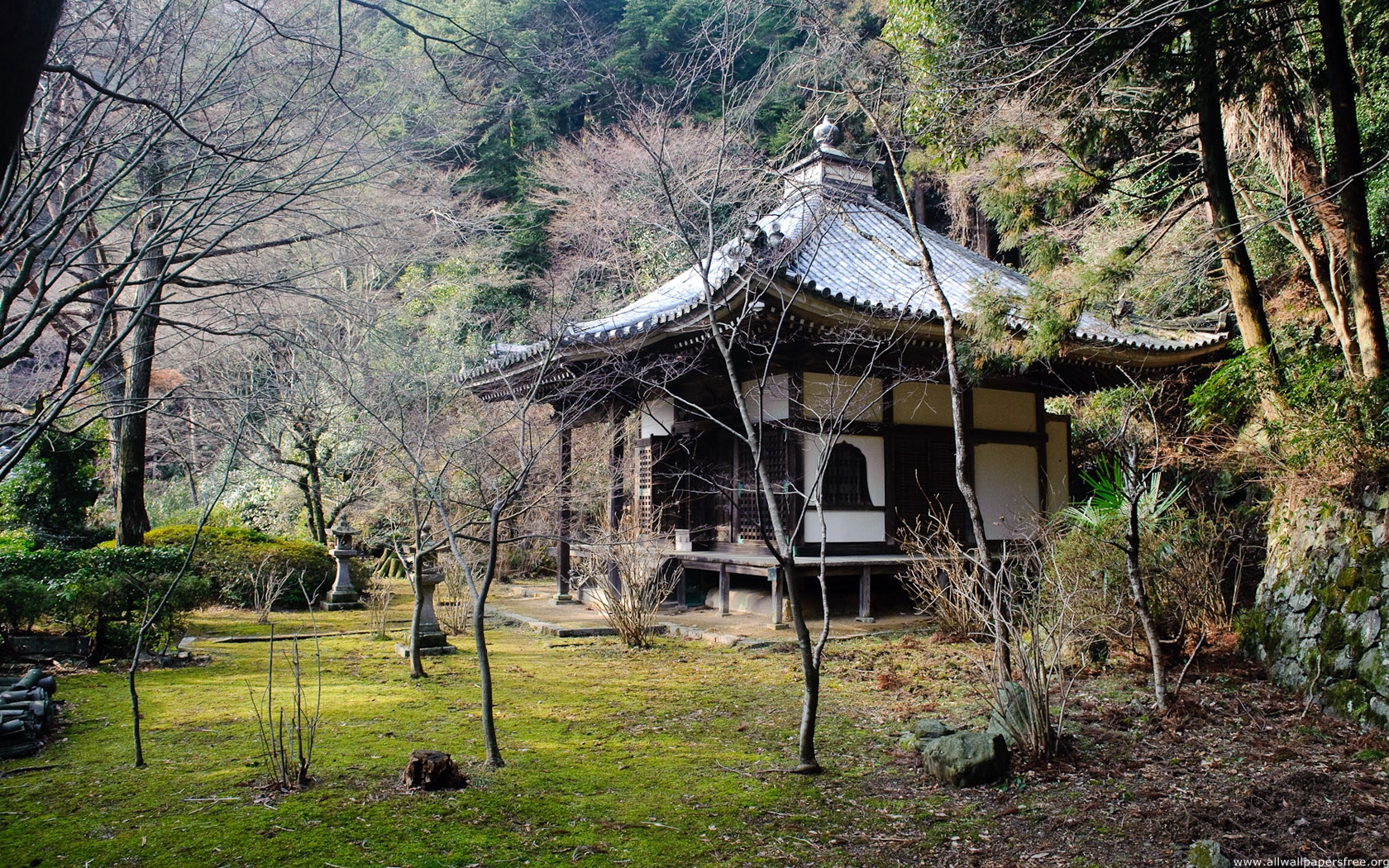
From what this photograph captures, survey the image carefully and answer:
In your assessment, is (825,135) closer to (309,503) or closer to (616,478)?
(616,478)

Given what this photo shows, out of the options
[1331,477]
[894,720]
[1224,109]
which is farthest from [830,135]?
[894,720]

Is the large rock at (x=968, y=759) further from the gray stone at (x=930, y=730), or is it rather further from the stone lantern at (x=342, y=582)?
the stone lantern at (x=342, y=582)

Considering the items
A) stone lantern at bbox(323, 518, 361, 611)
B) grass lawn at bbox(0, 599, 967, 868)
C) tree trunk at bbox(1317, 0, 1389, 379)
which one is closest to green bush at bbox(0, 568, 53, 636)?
grass lawn at bbox(0, 599, 967, 868)

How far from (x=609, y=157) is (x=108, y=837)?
14075 mm

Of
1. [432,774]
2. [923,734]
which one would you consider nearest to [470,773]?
[432,774]

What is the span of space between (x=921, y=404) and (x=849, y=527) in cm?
189

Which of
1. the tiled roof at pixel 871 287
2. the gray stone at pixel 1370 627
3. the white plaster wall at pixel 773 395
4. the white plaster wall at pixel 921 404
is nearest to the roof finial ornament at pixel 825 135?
the tiled roof at pixel 871 287

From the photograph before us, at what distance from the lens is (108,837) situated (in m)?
3.34

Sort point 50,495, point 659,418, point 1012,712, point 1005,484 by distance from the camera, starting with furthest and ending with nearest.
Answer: point 50,495 < point 659,418 < point 1005,484 < point 1012,712

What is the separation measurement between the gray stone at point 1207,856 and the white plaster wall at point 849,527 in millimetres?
6482

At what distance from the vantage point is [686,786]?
4074 mm

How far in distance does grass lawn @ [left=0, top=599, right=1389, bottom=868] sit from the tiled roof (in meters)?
3.49

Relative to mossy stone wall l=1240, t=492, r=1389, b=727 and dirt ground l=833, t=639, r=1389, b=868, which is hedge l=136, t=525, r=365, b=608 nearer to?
dirt ground l=833, t=639, r=1389, b=868

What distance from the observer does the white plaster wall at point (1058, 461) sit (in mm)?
12086
